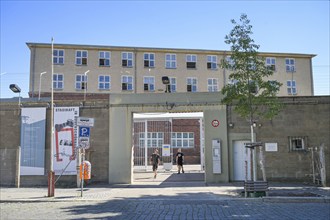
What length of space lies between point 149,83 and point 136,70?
7.06 ft

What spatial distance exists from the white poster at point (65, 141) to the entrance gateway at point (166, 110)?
→ 2.00m

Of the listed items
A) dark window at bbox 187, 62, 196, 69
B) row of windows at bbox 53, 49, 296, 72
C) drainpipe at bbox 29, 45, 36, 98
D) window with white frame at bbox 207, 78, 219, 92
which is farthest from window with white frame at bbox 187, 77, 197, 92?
drainpipe at bbox 29, 45, 36, 98

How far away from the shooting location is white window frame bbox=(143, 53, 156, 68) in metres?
44.0

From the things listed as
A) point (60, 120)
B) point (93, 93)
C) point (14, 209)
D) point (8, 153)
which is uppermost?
point (93, 93)

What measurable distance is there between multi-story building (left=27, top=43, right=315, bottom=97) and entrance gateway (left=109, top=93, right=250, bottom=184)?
2125 cm

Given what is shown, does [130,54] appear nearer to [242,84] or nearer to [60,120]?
[60,120]

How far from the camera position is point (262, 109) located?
1914 centimetres

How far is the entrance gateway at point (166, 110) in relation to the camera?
19094 millimetres

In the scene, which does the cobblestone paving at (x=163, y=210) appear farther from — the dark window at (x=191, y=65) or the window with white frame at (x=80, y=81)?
the dark window at (x=191, y=65)

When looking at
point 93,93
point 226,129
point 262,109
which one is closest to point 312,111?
point 262,109

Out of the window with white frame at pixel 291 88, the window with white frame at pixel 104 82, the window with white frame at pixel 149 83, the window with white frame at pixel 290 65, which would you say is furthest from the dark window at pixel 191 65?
the window with white frame at pixel 291 88

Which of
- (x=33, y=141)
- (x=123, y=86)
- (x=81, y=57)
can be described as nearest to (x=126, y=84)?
(x=123, y=86)

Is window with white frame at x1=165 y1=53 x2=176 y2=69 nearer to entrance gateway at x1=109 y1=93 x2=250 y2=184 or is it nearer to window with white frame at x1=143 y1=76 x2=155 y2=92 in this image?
window with white frame at x1=143 y1=76 x2=155 y2=92

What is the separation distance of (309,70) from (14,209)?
43.2m
